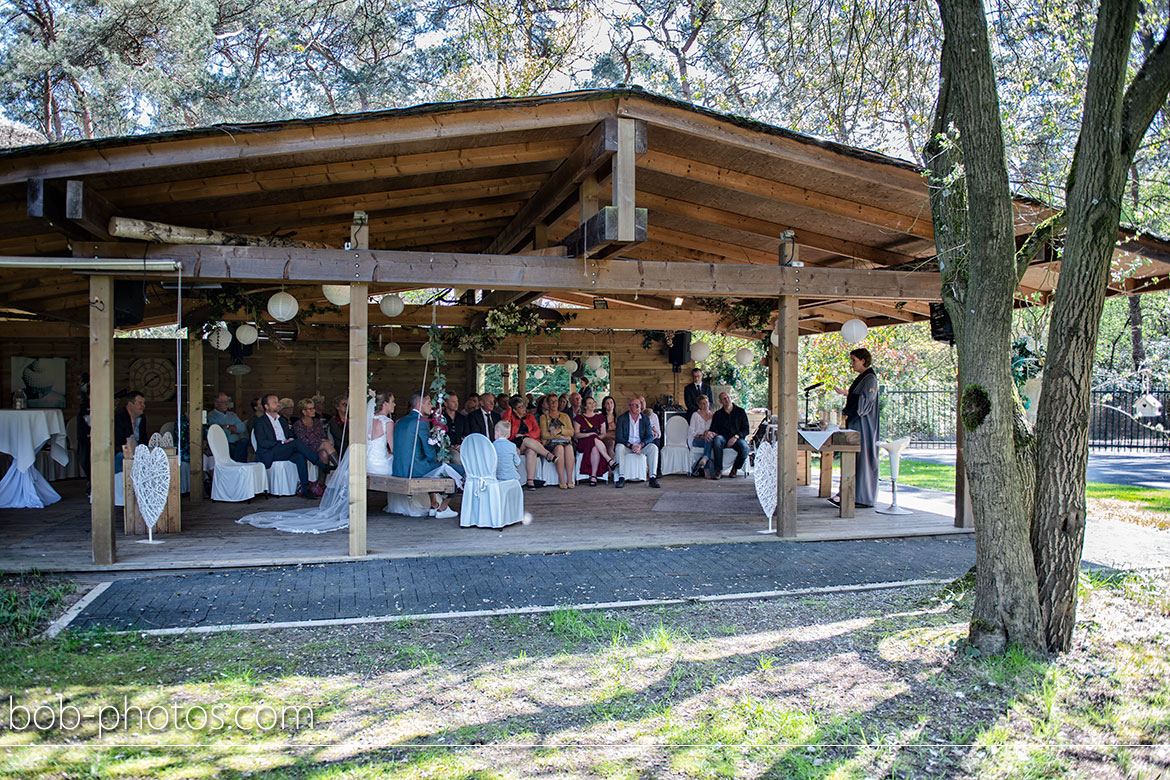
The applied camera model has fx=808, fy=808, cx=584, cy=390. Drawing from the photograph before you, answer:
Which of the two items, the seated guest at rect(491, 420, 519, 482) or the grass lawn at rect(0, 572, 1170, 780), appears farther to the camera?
the seated guest at rect(491, 420, 519, 482)

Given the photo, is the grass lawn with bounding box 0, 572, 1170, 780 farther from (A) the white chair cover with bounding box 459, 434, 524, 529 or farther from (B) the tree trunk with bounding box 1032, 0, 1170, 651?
(A) the white chair cover with bounding box 459, 434, 524, 529

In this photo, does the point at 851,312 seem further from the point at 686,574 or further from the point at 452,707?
the point at 452,707

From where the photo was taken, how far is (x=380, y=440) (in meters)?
8.09

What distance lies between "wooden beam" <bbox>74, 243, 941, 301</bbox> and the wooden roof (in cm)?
12

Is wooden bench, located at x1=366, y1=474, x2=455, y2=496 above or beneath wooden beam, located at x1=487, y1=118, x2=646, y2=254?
beneath

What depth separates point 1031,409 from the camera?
782 cm

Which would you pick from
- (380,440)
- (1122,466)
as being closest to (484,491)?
(380,440)

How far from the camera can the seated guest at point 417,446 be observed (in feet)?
25.2

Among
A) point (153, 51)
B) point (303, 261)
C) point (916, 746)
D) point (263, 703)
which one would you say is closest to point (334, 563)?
point (303, 261)

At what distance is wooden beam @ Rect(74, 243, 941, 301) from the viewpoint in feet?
19.2

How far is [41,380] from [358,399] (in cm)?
878

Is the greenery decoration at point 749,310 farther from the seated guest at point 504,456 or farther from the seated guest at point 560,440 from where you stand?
the seated guest at point 504,456

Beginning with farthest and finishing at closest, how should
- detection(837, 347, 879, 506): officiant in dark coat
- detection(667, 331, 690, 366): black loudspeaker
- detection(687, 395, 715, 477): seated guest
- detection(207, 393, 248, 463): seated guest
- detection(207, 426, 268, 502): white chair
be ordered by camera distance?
detection(667, 331, 690, 366): black loudspeaker, detection(687, 395, 715, 477): seated guest, detection(207, 393, 248, 463): seated guest, detection(207, 426, 268, 502): white chair, detection(837, 347, 879, 506): officiant in dark coat

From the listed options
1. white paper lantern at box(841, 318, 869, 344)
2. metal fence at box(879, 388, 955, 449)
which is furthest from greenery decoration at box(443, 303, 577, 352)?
metal fence at box(879, 388, 955, 449)
